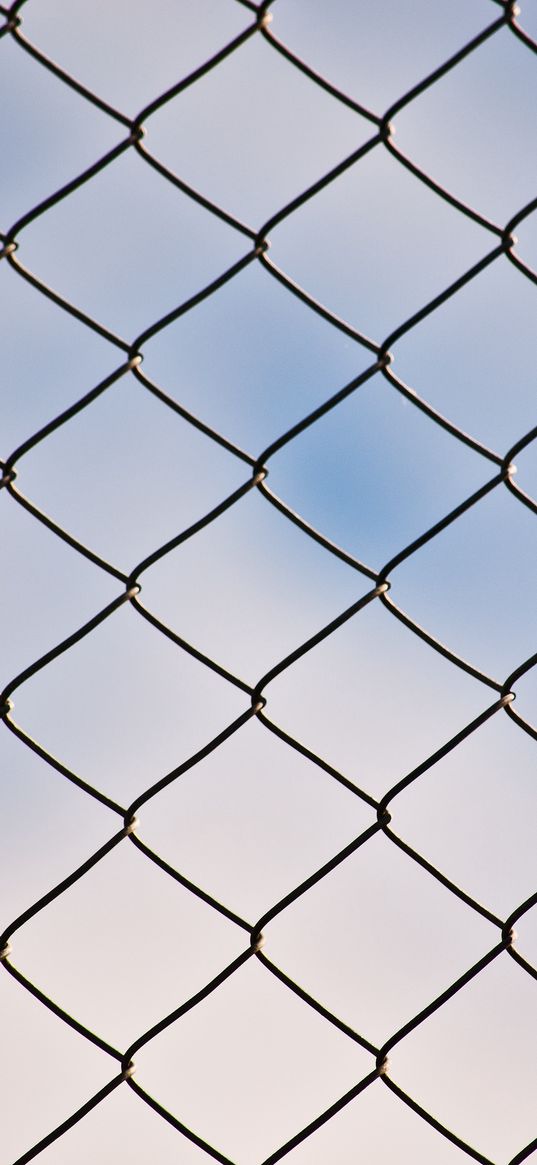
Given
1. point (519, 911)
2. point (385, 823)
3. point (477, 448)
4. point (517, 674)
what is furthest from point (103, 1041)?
point (477, 448)

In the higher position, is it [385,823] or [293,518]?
[293,518]

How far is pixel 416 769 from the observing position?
61.9 inches

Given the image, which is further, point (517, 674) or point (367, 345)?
point (517, 674)

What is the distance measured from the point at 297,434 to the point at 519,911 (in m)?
0.60

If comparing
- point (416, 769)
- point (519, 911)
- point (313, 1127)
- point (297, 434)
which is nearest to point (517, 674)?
point (416, 769)

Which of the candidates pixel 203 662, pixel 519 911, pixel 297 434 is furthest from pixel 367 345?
pixel 519 911

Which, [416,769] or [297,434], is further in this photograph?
[416,769]

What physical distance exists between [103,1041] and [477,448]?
29.2 inches

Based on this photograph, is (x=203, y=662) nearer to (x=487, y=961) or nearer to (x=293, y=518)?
(x=293, y=518)

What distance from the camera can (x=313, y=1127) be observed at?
1.52m

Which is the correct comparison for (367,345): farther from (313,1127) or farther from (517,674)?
(313,1127)

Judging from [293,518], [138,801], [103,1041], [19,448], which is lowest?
[103,1041]

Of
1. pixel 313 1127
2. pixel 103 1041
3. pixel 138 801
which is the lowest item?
pixel 313 1127

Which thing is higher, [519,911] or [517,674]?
[517,674]
